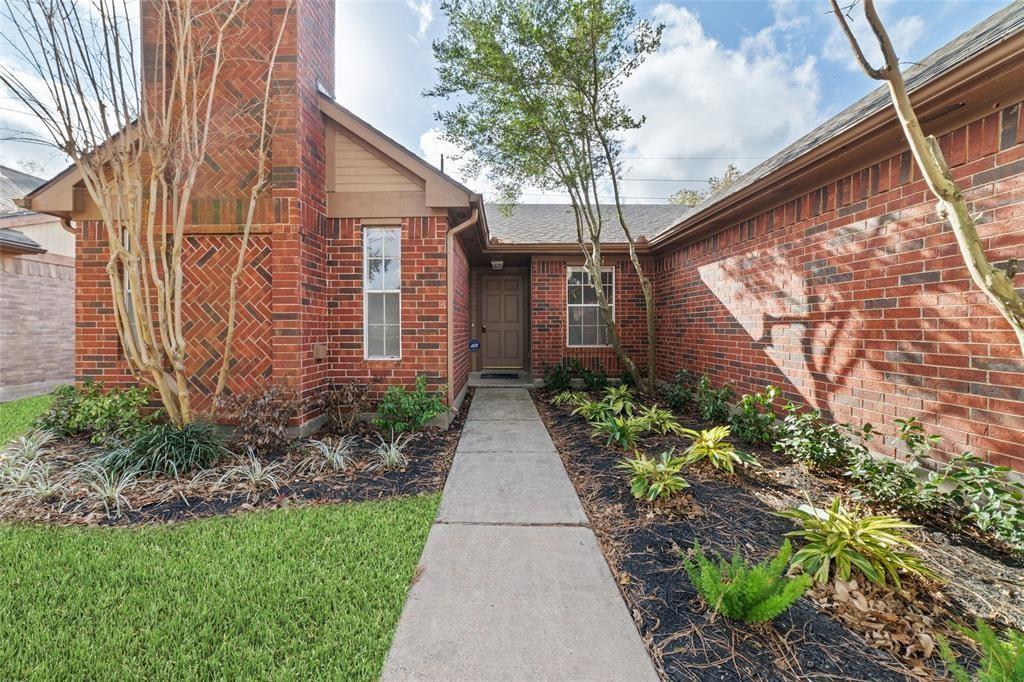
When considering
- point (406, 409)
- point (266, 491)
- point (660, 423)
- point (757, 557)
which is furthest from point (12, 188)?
point (757, 557)

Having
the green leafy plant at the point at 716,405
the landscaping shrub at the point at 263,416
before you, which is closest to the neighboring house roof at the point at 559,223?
the green leafy plant at the point at 716,405

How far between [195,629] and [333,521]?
3.50ft

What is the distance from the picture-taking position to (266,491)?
11.2ft

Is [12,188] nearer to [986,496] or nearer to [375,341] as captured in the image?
[375,341]

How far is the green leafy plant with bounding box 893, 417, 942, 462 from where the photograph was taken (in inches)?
112

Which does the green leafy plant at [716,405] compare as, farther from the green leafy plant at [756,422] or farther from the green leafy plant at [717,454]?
the green leafy plant at [717,454]

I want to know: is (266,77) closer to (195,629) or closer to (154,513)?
(154,513)

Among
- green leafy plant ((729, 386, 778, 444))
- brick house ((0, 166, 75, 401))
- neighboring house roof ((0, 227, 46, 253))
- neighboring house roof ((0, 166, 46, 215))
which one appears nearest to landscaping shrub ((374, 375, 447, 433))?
green leafy plant ((729, 386, 778, 444))

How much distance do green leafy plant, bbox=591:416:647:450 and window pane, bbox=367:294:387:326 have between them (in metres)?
3.21

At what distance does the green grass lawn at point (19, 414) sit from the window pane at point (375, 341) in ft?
13.3

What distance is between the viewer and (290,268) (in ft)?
15.1

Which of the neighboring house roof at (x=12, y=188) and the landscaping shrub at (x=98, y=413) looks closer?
the landscaping shrub at (x=98, y=413)

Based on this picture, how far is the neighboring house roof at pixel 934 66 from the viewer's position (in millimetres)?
2644

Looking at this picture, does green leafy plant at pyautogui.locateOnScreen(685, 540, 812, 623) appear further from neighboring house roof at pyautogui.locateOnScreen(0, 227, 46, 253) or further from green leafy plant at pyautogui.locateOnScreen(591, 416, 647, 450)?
neighboring house roof at pyautogui.locateOnScreen(0, 227, 46, 253)
